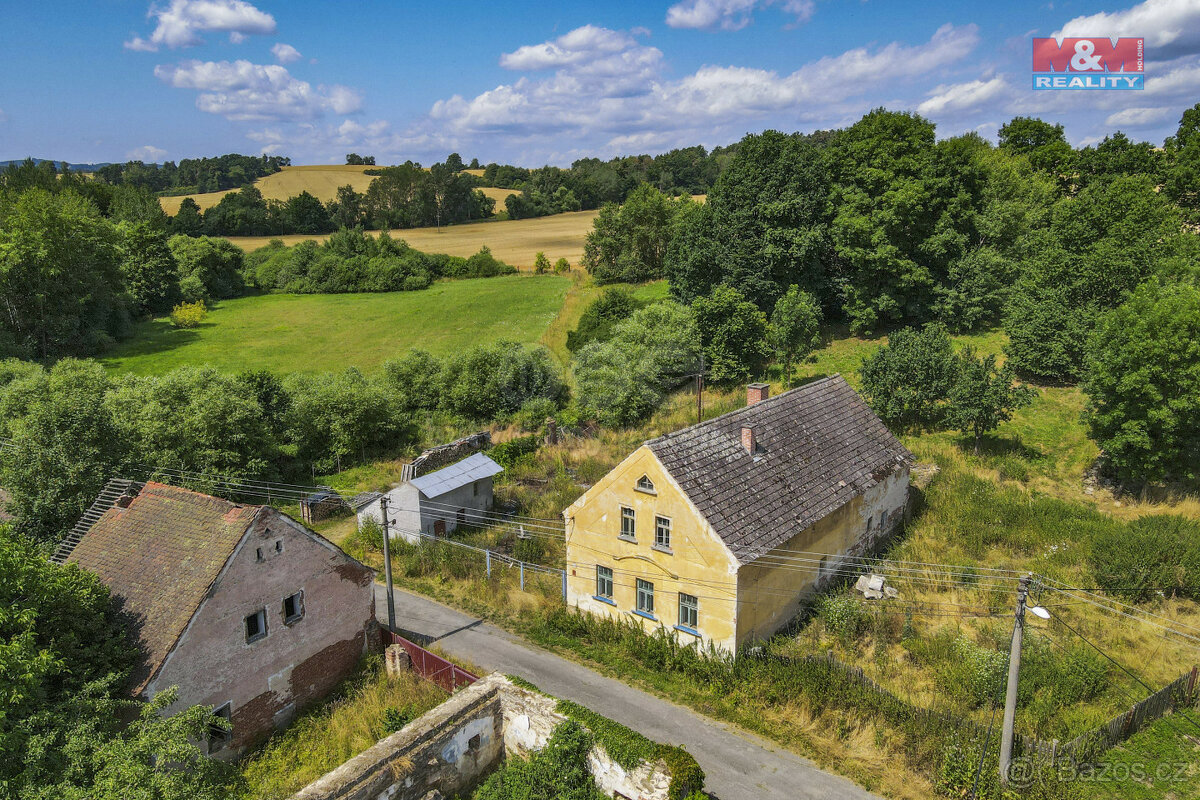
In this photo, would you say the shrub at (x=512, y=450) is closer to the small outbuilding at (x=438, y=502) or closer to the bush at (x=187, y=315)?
the small outbuilding at (x=438, y=502)

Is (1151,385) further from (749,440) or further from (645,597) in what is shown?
(645,597)

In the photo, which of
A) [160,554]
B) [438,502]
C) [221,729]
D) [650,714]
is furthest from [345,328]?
[650,714]

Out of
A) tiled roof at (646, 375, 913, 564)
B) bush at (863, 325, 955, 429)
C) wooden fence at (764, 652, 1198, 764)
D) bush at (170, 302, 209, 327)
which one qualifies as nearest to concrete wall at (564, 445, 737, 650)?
tiled roof at (646, 375, 913, 564)

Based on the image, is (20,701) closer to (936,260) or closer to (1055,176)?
(936,260)

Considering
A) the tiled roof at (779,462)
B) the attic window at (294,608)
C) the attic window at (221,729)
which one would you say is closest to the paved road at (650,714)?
the tiled roof at (779,462)

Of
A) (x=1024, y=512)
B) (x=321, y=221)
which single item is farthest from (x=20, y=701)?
(x=321, y=221)
